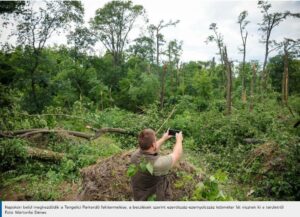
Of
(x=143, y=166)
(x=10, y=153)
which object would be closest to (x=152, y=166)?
(x=143, y=166)

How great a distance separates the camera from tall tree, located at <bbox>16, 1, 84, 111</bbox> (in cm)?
979

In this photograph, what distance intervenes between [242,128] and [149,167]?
532cm

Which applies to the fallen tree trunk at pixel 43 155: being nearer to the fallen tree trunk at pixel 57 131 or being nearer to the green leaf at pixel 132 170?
the fallen tree trunk at pixel 57 131

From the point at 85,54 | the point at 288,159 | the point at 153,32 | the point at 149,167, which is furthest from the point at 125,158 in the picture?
the point at 85,54

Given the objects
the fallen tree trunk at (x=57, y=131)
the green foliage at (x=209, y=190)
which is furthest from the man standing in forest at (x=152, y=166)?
the fallen tree trunk at (x=57, y=131)

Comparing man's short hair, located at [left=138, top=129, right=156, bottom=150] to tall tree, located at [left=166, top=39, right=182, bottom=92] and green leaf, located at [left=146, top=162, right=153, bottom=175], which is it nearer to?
green leaf, located at [left=146, top=162, right=153, bottom=175]

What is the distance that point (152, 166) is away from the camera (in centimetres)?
271

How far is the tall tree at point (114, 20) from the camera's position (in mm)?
11188

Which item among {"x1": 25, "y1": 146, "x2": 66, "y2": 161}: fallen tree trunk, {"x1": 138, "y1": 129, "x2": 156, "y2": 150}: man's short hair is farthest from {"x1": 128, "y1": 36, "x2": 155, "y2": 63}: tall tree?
{"x1": 138, "y1": 129, "x2": 156, "y2": 150}: man's short hair

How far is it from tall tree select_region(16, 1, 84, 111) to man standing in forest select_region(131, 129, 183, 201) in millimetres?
7793

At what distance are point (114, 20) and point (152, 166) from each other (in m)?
10.2

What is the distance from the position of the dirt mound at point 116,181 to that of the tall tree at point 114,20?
7169mm
